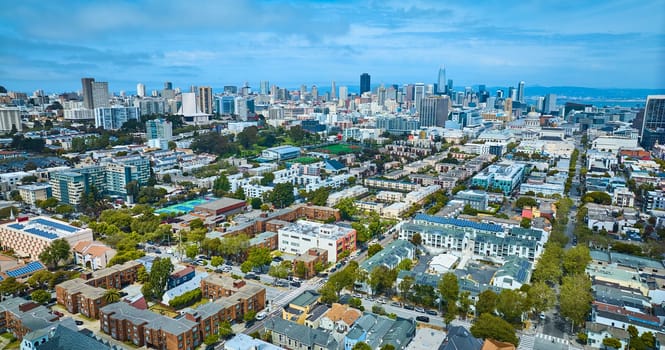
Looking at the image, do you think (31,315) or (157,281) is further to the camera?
(157,281)

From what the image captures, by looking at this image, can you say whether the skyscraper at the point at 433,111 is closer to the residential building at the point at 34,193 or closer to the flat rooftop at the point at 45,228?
the residential building at the point at 34,193

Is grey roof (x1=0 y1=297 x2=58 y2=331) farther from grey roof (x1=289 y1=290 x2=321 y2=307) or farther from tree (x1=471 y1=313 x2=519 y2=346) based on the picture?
tree (x1=471 y1=313 x2=519 y2=346)

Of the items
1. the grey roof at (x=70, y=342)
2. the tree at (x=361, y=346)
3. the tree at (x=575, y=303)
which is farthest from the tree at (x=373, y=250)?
the grey roof at (x=70, y=342)

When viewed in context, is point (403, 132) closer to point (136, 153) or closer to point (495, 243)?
point (136, 153)

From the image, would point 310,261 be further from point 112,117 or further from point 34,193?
point 112,117

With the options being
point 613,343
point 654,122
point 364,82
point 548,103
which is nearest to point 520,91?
point 548,103

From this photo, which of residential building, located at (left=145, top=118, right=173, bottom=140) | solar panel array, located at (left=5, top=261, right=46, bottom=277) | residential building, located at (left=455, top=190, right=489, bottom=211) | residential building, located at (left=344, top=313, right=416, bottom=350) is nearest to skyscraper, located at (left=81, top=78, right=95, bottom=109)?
residential building, located at (left=145, top=118, right=173, bottom=140)
